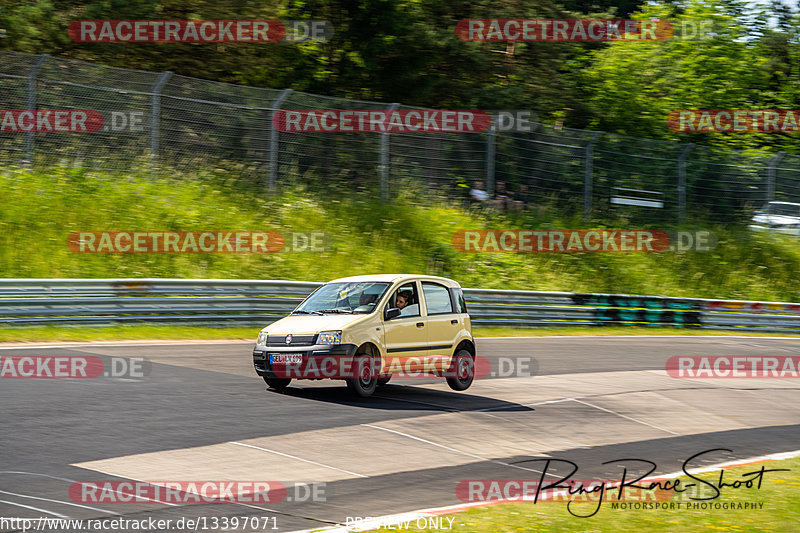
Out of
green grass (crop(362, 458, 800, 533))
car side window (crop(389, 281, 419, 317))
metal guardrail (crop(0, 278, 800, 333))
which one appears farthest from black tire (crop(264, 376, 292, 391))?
metal guardrail (crop(0, 278, 800, 333))

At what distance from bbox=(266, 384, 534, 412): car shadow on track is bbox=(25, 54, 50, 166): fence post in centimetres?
1265

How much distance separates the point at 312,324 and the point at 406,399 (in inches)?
65.9

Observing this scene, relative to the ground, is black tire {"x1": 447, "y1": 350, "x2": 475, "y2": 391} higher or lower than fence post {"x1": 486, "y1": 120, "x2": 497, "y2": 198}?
lower

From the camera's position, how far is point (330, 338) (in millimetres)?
11578

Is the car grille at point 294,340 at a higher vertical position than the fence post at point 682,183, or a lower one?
lower

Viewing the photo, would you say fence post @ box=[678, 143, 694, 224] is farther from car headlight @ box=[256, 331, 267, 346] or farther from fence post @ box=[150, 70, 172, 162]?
car headlight @ box=[256, 331, 267, 346]

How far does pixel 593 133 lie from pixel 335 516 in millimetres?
25073

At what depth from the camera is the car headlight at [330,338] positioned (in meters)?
11.6

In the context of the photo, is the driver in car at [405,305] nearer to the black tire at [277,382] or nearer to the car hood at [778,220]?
the black tire at [277,382]
